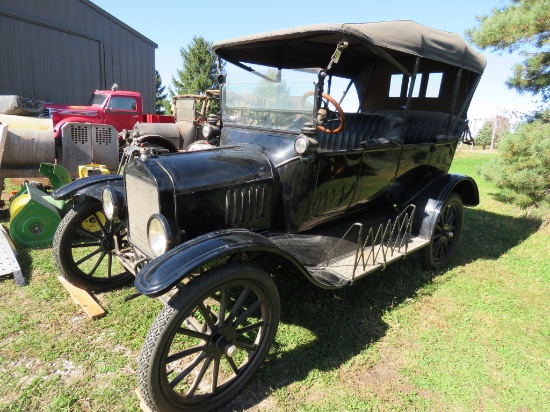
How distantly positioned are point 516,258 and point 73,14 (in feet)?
49.4

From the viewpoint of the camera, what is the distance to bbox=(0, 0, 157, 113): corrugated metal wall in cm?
1155

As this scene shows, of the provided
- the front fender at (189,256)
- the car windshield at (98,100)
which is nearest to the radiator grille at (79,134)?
the car windshield at (98,100)

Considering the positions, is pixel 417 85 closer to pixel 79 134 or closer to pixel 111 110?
pixel 79 134

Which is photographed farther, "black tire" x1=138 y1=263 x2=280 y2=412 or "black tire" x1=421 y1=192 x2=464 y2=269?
"black tire" x1=421 y1=192 x2=464 y2=269

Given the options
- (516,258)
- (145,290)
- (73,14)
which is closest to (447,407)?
(145,290)

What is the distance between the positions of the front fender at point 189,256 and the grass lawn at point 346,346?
2.94 feet

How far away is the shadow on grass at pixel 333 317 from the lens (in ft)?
8.34

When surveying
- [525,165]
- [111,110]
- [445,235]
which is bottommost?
[445,235]

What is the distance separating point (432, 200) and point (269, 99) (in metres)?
2.12

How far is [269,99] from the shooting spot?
321cm

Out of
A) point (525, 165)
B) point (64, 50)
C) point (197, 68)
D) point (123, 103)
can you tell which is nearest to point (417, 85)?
point (525, 165)

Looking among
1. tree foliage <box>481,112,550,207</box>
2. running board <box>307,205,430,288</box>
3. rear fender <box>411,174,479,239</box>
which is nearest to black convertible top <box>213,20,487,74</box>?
rear fender <box>411,174,479,239</box>

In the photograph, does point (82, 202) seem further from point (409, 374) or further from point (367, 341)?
point (409, 374)

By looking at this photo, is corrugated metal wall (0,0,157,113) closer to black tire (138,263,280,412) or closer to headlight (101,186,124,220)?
headlight (101,186,124,220)
